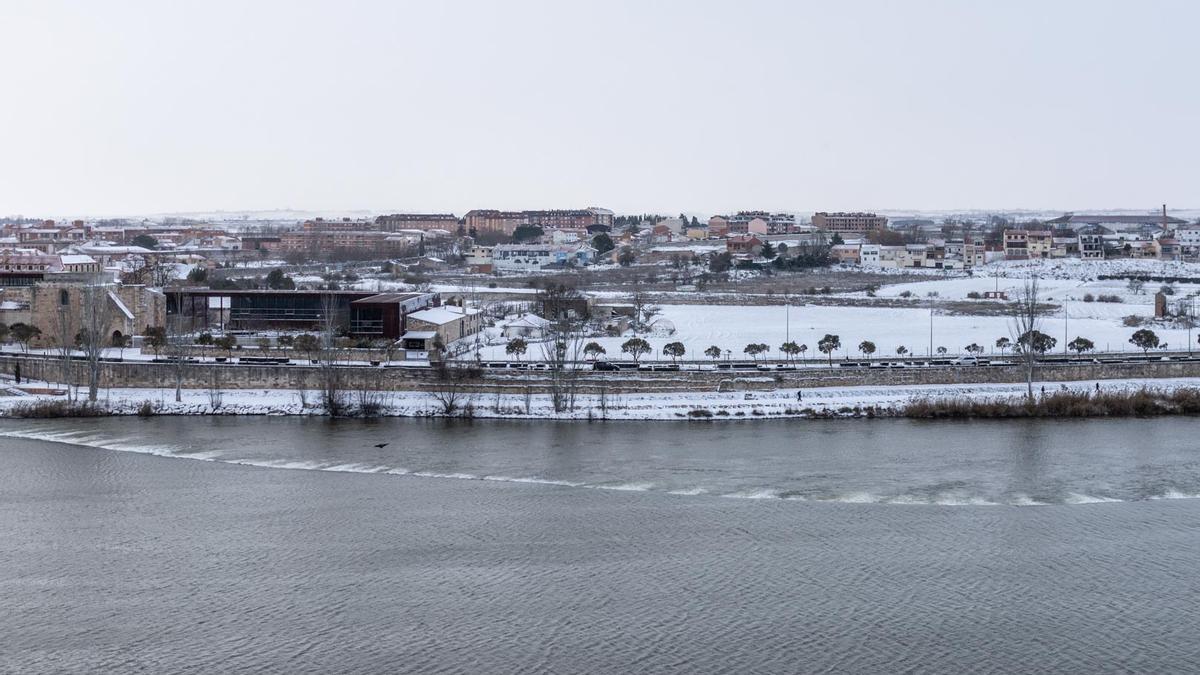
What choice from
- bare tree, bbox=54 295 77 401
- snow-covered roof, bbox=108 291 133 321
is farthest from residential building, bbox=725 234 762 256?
bare tree, bbox=54 295 77 401

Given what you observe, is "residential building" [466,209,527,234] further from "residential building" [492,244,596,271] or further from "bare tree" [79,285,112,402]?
"bare tree" [79,285,112,402]

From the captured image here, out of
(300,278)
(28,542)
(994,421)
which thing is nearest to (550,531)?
(28,542)

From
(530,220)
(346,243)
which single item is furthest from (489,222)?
(346,243)

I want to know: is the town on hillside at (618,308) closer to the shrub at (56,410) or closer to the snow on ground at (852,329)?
the snow on ground at (852,329)

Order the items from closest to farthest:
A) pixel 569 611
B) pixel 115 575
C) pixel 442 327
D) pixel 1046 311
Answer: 1. pixel 569 611
2. pixel 115 575
3. pixel 442 327
4. pixel 1046 311

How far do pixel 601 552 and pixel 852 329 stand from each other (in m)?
8.43

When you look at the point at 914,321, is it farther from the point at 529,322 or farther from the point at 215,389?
the point at 215,389

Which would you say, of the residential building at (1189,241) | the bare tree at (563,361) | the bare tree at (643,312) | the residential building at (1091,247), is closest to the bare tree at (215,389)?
the bare tree at (563,361)

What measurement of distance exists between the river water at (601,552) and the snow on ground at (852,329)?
3458 millimetres

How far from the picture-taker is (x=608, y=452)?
8000mm

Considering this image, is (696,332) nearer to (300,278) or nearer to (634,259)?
(300,278)

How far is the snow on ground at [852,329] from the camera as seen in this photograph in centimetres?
1194

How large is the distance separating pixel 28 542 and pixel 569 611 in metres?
2.79

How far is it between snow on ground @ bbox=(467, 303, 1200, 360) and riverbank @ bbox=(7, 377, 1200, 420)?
1488mm
